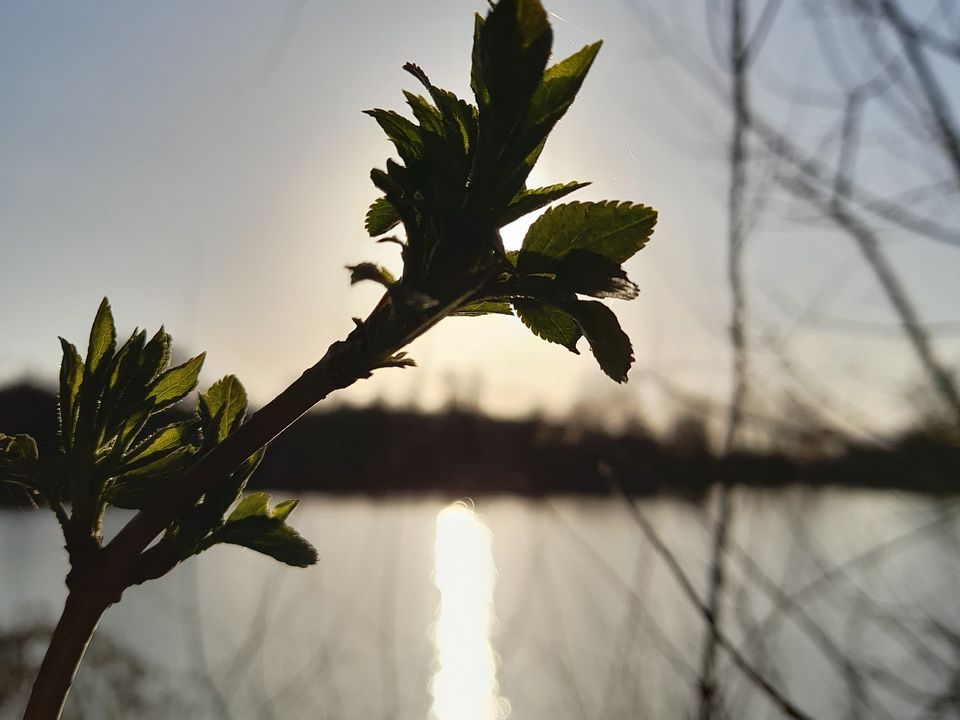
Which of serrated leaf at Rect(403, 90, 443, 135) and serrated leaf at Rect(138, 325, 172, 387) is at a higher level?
serrated leaf at Rect(403, 90, 443, 135)

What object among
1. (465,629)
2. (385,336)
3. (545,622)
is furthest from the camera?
(465,629)

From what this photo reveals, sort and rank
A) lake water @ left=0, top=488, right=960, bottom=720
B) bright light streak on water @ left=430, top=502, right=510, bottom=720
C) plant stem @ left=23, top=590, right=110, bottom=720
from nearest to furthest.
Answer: plant stem @ left=23, top=590, right=110, bottom=720, lake water @ left=0, top=488, right=960, bottom=720, bright light streak on water @ left=430, top=502, right=510, bottom=720

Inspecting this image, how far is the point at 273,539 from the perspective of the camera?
234 mm

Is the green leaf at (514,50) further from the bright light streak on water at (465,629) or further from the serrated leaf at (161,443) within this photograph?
the bright light streak on water at (465,629)

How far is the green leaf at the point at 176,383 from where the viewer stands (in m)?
0.24

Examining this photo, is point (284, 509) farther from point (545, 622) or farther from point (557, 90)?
point (545, 622)

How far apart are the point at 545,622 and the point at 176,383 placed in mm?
3252

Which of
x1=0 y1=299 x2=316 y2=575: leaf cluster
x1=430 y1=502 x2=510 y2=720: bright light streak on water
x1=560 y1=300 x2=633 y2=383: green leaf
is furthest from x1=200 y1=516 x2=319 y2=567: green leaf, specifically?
x1=430 y1=502 x2=510 y2=720: bright light streak on water

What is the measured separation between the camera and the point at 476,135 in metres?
0.22

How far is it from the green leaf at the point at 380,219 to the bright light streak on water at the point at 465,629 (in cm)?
273

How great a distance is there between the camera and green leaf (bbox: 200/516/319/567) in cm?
23

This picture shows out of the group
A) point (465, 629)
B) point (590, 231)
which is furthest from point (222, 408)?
point (465, 629)

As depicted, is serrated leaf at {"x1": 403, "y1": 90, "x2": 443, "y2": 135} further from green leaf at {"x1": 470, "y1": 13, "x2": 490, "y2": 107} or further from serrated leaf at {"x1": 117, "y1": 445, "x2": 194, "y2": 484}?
serrated leaf at {"x1": 117, "y1": 445, "x2": 194, "y2": 484}

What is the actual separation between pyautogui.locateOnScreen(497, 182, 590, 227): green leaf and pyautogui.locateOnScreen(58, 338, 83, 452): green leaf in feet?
0.44
